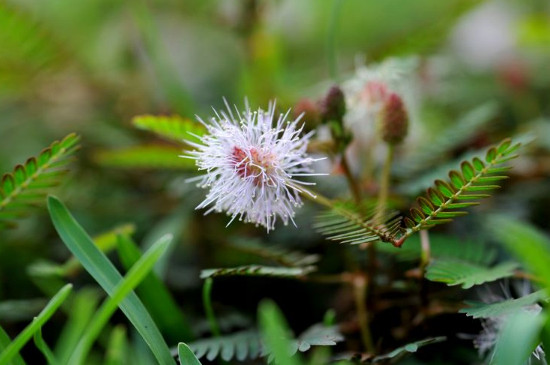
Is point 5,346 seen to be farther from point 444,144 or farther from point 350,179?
point 444,144

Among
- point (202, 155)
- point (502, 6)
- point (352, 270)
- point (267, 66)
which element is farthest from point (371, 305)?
point (502, 6)

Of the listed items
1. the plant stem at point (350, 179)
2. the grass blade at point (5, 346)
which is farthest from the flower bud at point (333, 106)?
the grass blade at point (5, 346)

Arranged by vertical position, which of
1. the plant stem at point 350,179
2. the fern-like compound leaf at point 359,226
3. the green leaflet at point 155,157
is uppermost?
the green leaflet at point 155,157

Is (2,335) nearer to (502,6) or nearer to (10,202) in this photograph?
(10,202)

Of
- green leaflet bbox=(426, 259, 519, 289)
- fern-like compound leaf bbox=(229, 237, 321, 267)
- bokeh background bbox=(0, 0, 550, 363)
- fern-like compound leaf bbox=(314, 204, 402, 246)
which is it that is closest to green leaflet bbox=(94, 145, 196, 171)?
bokeh background bbox=(0, 0, 550, 363)

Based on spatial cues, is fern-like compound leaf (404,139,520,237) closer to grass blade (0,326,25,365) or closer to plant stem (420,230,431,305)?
plant stem (420,230,431,305)

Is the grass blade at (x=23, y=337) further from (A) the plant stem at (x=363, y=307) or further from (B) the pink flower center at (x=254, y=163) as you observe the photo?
(A) the plant stem at (x=363, y=307)

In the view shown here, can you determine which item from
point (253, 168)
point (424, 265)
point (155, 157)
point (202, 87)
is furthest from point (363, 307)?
point (202, 87)
